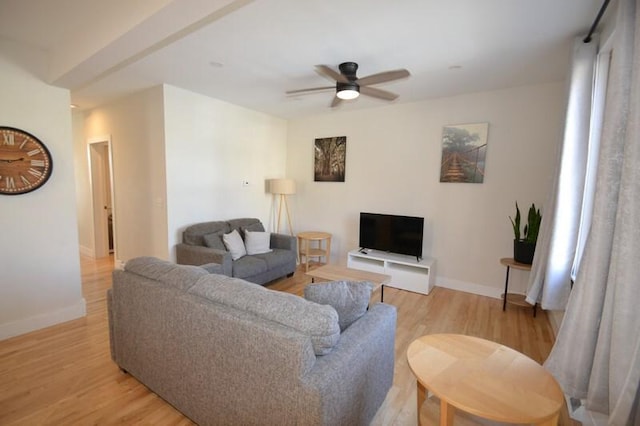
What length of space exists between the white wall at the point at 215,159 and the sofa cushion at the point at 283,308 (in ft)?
8.65

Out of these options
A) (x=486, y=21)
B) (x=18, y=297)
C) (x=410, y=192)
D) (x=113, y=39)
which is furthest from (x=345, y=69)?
(x=18, y=297)

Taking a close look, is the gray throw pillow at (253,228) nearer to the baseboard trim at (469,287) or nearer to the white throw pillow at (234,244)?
the white throw pillow at (234,244)

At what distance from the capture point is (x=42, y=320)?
290cm

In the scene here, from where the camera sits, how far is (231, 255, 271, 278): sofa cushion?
361cm

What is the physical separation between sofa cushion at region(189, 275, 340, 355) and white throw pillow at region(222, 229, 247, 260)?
2261 millimetres

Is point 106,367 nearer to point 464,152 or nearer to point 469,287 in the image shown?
point 469,287

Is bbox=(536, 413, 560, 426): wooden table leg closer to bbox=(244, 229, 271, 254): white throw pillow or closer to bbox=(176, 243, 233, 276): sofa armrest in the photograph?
bbox=(176, 243, 233, 276): sofa armrest

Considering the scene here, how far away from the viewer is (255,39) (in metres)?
2.47

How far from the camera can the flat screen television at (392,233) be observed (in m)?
4.21

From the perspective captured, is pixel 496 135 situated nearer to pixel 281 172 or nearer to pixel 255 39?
pixel 255 39

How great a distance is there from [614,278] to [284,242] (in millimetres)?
3723

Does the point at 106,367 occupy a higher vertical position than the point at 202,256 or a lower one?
lower

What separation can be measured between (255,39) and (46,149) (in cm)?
225

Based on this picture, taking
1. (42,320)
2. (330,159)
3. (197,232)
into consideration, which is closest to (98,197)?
(197,232)
